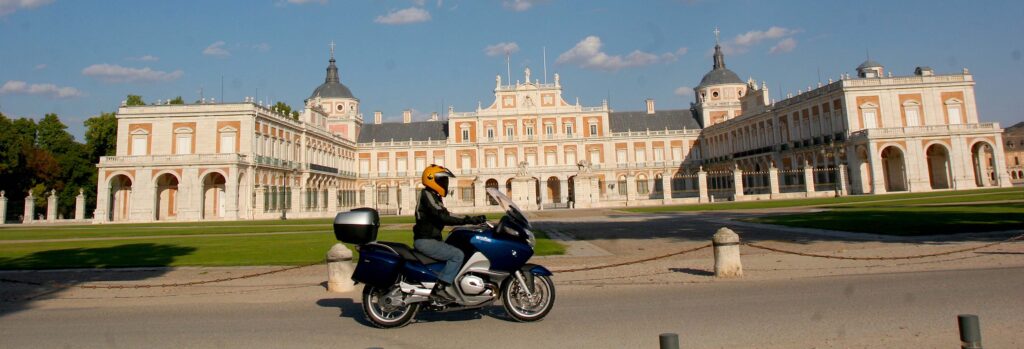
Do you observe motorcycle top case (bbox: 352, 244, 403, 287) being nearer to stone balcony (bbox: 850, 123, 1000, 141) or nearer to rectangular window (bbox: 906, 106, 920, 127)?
stone balcony (bbox: 850, 123, 1000, 141)

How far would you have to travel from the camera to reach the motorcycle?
5191 millimetres

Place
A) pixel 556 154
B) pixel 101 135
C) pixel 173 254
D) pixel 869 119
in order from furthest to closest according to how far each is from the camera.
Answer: pixel 556 154, pixel 101 135, pixel 869 119, pixel 173 254

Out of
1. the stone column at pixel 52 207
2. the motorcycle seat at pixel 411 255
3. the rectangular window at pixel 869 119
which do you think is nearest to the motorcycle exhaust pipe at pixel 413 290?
the motorcycle seat at pixel 411 255

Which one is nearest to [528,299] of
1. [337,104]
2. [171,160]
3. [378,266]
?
[378,266]

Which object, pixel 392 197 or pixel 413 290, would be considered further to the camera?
pixel 392 197

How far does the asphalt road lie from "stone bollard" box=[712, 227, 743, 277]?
1.65 feet

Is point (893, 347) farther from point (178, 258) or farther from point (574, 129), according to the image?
point (574, 129)

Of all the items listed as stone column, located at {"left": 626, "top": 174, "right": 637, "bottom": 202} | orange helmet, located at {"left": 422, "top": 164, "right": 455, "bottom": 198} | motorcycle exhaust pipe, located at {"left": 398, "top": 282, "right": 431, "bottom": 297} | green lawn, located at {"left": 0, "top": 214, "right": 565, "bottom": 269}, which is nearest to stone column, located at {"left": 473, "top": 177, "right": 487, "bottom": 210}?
stone column, located at {"left": 626, "top": 174, "right": 637, "bottom": 202}

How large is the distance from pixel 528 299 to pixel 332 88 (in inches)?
2673

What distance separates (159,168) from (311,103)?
27.3 metres

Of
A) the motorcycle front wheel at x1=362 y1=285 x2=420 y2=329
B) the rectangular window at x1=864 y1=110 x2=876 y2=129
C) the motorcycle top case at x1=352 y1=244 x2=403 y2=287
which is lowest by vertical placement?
the motorcycle front wheel at x1=362 y1=285 x2=420 y2=329

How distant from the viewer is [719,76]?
67500 mm

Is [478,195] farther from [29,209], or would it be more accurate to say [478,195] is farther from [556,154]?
[29,209]

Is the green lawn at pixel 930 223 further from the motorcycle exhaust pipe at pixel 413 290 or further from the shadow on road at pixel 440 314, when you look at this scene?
the motorcycle exhaust pipe at pixel 413 290
